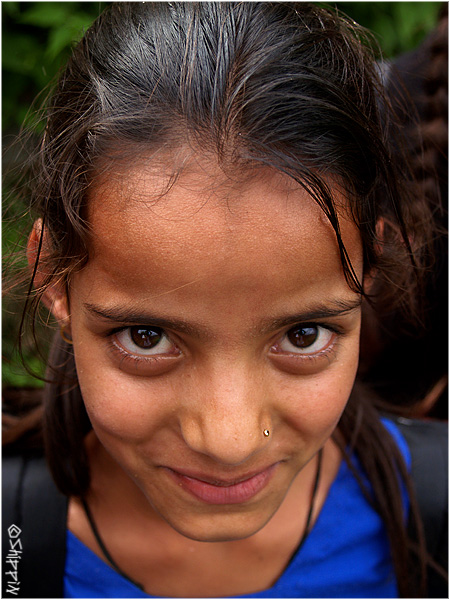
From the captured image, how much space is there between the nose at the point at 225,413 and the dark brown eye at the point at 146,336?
10cm

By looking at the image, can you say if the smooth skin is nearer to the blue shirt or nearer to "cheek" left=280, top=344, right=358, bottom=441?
"cheek" left=280, top=344, right=358, bottom=441

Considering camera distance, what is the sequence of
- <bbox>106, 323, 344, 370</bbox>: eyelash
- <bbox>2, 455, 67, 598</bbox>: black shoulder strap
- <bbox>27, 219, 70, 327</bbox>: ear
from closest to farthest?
1. <bbox>106, 323, 344, 370</bbox>: eyelash
2. <bbox>27, 219, 70, 327</bbox>: ear
3. <bbox>2, 455, 67, 598</bbox>: black shoulder strap

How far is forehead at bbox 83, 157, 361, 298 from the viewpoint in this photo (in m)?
0.87

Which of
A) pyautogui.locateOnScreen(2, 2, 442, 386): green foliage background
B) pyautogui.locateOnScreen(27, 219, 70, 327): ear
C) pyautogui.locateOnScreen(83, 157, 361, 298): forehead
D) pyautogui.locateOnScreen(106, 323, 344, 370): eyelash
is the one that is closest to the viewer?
pyautogui.locateOnScreen(83, 157, 361, 298): forehead

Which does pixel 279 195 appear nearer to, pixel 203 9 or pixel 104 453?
pixel 203 9

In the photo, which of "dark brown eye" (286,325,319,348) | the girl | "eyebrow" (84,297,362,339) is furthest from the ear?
"dark brown eye" (286,325,319,348)

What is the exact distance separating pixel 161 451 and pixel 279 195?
20.0 inches

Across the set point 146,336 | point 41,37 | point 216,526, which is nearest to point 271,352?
point 146,336

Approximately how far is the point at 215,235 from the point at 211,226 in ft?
0.05

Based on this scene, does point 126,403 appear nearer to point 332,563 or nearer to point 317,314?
point 317,314

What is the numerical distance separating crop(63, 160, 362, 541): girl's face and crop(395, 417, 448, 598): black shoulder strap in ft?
1.68

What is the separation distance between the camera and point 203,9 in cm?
101

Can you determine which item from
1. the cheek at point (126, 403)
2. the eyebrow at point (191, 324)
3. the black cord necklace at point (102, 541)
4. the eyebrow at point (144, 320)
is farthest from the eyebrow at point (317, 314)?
the black cord necklace at point (102, 541)

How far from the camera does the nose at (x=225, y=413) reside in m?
0.92
